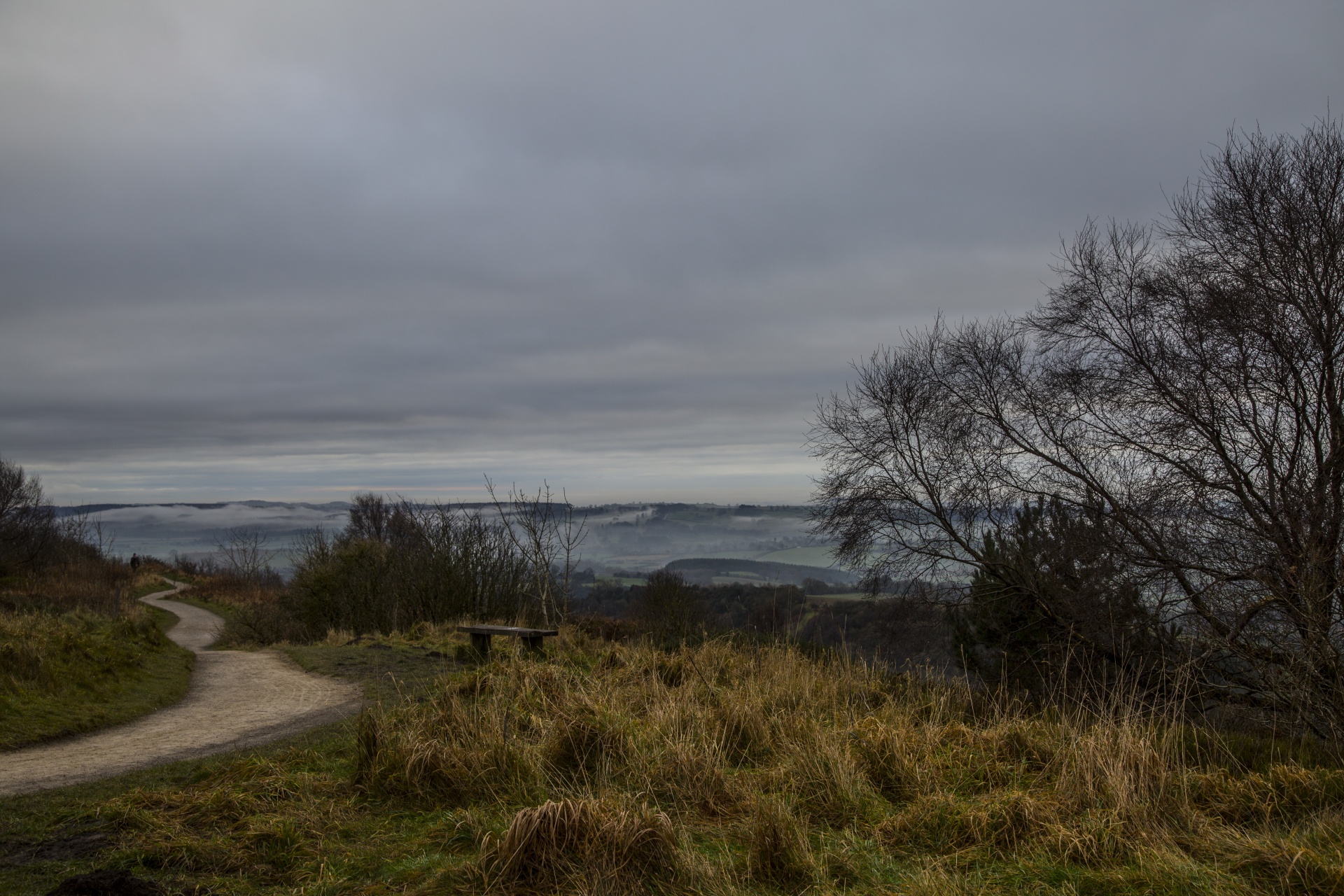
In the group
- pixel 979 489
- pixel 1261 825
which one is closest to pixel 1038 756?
pixel 1261 825

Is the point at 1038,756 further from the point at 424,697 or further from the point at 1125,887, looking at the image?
the point at 424,697

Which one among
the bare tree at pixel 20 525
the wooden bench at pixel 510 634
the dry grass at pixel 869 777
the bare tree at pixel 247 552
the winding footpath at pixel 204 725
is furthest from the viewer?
the bare tree at pixel 247 552

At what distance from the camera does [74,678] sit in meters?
10.0

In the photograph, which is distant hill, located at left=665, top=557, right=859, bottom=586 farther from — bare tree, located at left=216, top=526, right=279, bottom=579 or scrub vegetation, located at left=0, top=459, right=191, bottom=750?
bare tree, located at left=216, top=526, right=279, bottom=579

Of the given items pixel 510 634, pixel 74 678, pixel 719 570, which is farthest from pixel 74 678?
pixel 719 570

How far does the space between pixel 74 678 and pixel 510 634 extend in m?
5.48

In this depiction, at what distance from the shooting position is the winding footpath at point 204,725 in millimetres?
6801

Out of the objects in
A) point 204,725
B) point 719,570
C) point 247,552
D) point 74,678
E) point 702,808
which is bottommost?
point 719,570

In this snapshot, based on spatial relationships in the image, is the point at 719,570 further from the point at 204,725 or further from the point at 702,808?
the point at 702,808

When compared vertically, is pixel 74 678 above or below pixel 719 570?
above

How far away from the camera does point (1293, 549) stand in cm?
985

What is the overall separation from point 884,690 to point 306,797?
560 cm

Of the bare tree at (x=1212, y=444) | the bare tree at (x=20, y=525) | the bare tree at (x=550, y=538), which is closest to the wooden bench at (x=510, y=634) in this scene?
the bare tree at (x=550, y=538)

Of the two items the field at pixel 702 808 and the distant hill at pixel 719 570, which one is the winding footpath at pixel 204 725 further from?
the distant hill at pixel 719 570
